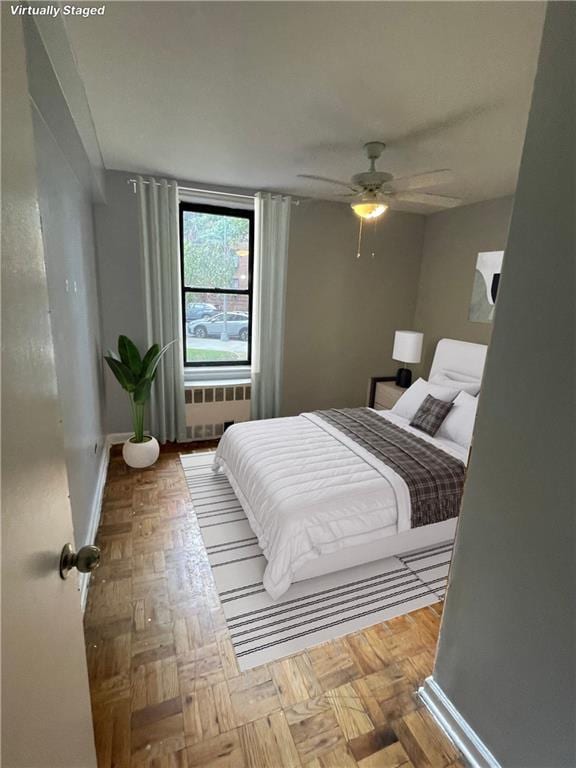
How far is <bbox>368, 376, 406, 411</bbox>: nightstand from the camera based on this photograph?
3.99m

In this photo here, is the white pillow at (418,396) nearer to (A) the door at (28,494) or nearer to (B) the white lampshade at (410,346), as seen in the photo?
(B) the white lampshade at (410,346)

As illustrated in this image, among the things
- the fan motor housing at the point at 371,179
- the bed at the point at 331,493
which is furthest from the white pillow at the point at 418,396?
the fan motor housing at the point at 371,179

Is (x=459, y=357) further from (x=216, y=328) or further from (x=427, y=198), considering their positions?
(x=216, y=328)

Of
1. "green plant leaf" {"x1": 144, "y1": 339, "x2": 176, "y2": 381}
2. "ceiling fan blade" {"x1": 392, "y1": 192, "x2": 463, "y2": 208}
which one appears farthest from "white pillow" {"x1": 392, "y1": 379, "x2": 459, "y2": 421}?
"green plant leaf" {"x1": 144, "y1": 339, "x2": 176, "y2": 381}

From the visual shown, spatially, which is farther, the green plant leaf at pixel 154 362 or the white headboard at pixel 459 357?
the white headboard at pixel 459 357

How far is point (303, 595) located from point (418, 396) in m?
2.02

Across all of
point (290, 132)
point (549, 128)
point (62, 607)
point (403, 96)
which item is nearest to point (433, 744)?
point (62, 607)

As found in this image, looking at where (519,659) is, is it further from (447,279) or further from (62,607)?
(447,279)

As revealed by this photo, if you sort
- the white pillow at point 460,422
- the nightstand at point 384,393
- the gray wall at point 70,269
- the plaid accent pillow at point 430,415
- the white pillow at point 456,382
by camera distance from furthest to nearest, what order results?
the nightstand at point 384,393
the white pillow at point 456,382
the plaid accent pillow at point 430,415
the white pillow at point 460,422
the gray wall at point 70,269

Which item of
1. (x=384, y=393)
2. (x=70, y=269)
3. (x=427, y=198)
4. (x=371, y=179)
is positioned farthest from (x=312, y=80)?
(x=384, y=393)

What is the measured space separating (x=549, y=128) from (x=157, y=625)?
240 cm

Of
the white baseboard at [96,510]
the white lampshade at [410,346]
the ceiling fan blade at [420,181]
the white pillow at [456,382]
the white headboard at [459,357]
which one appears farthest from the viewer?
the white lampshade at [410,346]

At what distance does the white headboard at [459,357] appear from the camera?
3475mm

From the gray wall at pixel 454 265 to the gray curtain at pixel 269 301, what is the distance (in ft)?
5.93
